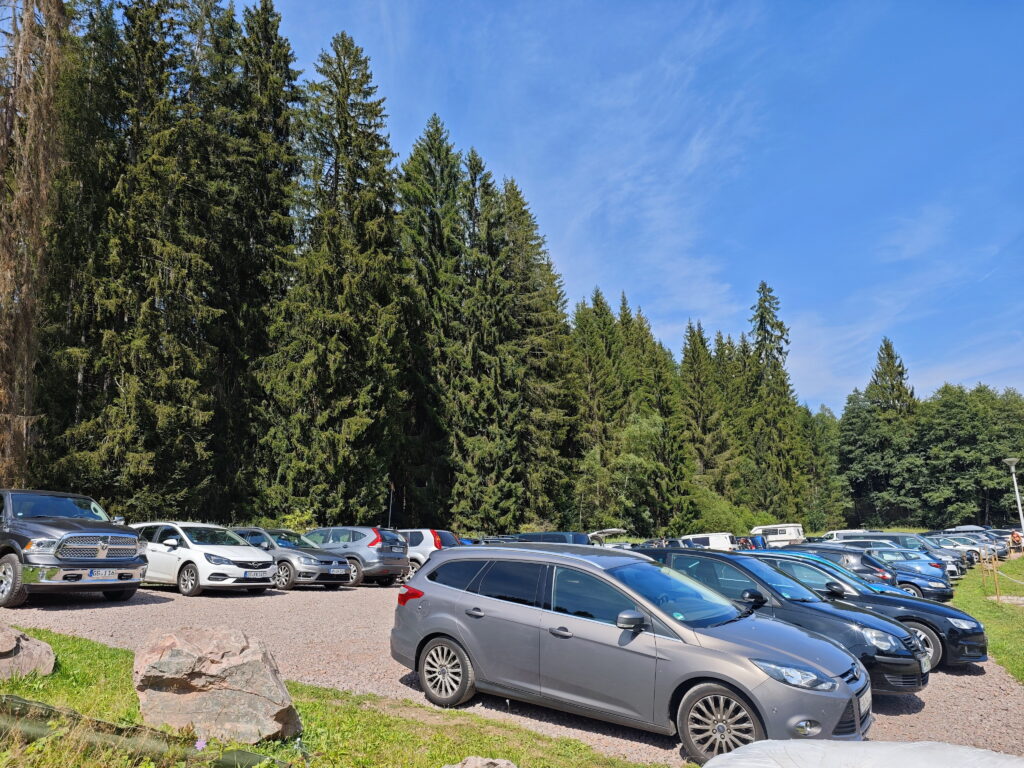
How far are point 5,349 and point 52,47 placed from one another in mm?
9167

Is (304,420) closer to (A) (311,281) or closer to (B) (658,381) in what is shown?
(A) (311,281)

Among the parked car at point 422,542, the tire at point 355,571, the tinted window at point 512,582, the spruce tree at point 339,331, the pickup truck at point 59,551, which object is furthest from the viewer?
the spruce tree at point 339,331

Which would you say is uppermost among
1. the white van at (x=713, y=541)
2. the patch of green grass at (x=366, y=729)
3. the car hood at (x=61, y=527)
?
the white van at (x=713, y=541)

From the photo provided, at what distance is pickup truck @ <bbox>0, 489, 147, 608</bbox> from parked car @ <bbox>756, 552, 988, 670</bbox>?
1079cm

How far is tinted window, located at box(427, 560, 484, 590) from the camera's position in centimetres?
717

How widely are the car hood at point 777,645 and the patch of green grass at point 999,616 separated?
5629 mm

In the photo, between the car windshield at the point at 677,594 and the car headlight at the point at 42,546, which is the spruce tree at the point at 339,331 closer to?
the car headlight at the point at 42,546

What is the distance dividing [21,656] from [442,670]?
396 cm

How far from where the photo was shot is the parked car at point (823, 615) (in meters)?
7.50

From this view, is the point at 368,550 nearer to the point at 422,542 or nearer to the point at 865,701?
the point at 422,542

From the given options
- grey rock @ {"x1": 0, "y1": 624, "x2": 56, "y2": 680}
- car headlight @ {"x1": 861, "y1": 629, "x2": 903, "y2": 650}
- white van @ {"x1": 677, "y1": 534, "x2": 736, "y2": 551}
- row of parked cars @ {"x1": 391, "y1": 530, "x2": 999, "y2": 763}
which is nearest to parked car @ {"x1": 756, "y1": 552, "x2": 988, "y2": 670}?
car headlight @ {"x1": 861, "y1": 629, "x2": 903, "y2": 650}

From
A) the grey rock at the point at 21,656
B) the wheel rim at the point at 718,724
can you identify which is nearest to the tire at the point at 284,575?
the grey rock at the point at 21,656

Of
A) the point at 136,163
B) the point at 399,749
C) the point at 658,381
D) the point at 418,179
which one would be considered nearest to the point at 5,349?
the point at 136,163

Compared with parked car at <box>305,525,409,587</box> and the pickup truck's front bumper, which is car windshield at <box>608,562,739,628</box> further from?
parked car at <box>305,525,409,587</box>
